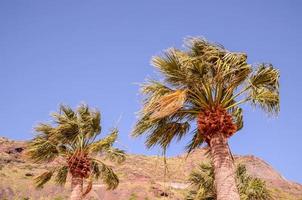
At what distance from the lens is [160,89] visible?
451 inches

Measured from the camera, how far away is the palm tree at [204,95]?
34.6 ft

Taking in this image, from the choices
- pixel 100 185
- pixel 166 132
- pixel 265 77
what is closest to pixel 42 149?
pixel 166 132

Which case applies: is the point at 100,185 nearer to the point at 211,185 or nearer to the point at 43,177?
the point at 211,185

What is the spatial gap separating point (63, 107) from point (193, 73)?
9.63 m

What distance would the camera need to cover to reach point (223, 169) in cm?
999

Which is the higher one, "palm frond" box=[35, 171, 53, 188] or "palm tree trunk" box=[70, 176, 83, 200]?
"palm frond" box=[35, 171, 53, 188]

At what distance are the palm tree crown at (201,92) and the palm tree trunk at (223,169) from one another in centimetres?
29

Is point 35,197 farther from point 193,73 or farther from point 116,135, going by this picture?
point 193,73

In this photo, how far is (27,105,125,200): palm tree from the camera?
1717 centimetres

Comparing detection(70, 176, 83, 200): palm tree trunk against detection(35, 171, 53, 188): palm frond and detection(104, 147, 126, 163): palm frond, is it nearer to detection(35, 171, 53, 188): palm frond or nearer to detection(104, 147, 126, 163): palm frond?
detection(35, 171, 53, 188): palm frond

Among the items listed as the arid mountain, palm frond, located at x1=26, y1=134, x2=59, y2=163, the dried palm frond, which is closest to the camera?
the dried palm frond

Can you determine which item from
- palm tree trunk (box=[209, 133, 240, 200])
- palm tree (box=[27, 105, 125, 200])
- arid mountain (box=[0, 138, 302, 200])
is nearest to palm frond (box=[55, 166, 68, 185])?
palm tree (box=[27, 105, 125, 200])

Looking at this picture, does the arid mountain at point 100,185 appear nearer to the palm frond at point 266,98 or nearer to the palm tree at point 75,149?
the palm tree at point 75,149

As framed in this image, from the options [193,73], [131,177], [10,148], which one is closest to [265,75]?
[193,73]
